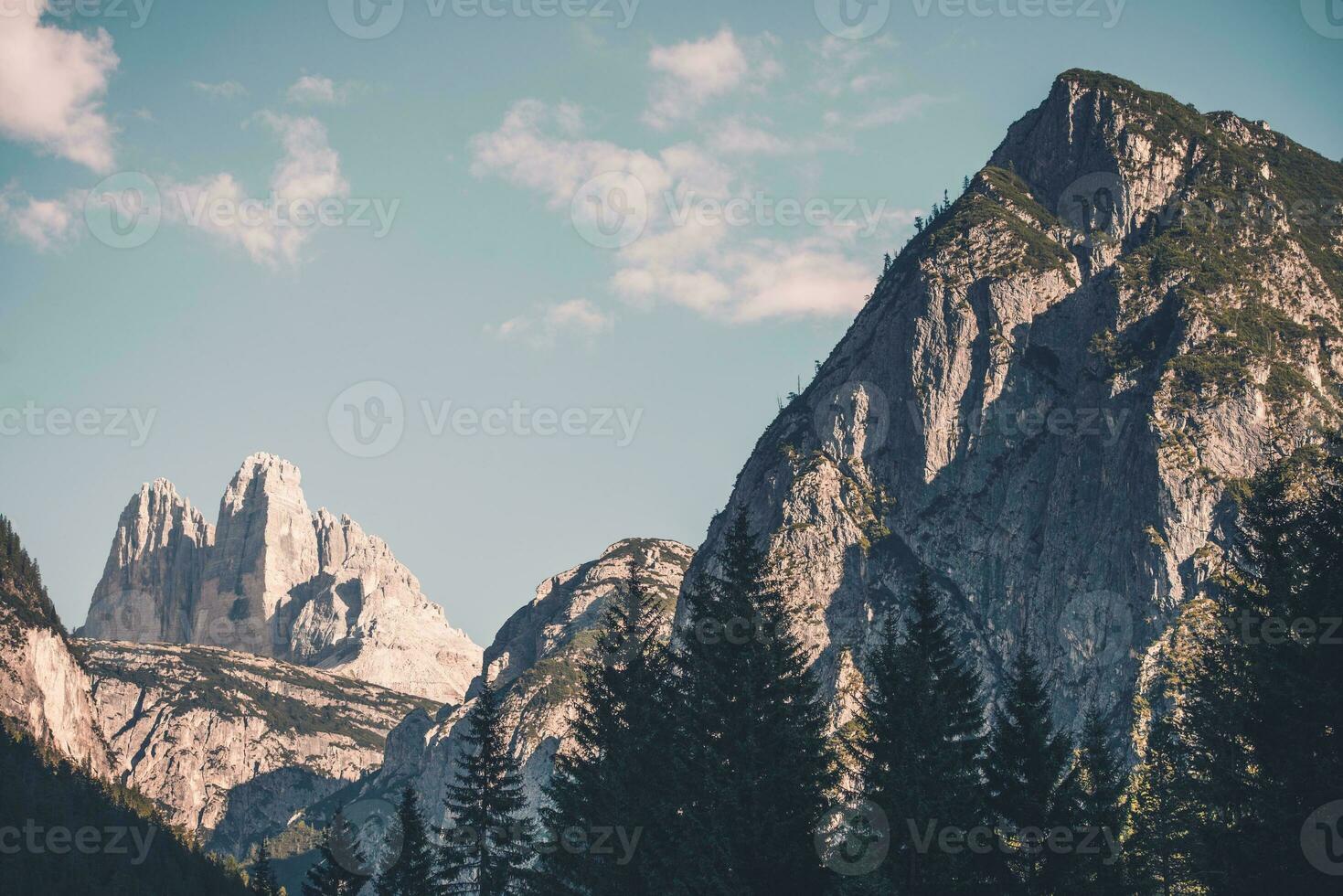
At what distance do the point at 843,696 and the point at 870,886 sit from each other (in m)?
163

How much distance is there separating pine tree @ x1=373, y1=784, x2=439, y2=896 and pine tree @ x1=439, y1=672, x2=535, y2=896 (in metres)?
3.25

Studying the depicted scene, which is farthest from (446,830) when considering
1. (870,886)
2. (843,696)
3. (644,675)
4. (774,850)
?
(843,696)

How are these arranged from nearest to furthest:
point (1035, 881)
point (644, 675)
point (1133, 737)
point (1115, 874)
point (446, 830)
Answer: point (1035, 881) → point (1115, 874) → point (644, 675) → point (446, 830) → point (1133, 737)

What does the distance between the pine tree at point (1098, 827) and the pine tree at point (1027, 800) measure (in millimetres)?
850

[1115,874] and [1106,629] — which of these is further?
[1106,629]

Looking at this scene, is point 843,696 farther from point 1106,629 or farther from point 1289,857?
point 1289,857

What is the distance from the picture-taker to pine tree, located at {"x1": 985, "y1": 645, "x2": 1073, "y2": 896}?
43.8 metres

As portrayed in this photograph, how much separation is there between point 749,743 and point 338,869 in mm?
47348

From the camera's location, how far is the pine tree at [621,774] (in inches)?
1902

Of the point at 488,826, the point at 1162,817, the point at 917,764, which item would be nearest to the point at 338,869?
the point at 488,826

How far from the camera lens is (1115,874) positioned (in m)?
47.9

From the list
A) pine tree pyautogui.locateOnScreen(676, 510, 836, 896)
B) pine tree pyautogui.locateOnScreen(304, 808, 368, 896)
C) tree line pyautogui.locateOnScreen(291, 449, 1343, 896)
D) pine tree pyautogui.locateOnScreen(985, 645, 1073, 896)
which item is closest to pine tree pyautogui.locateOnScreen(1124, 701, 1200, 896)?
tree line pyautogui.locateOnScreen(291, 449, 1343, 896)

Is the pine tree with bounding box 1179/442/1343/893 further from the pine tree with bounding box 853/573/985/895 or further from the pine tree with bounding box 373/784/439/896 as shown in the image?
the pine tree with bounding box 373/784/439/896

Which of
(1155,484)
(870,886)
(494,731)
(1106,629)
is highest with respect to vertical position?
(1155,484)
